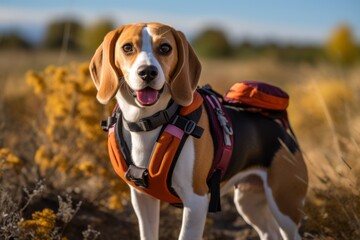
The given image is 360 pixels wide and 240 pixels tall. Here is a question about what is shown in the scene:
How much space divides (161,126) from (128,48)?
0.53m

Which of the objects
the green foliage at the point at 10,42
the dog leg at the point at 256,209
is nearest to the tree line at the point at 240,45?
the green foliage at the point at 10,42

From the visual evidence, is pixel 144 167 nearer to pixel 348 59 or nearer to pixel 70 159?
pixel 70 159

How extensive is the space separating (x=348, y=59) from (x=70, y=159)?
46.1m

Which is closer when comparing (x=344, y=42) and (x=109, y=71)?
(x=109, y=71)

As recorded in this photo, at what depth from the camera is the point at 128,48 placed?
3637mm

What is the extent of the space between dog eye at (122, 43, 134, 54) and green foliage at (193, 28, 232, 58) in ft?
132

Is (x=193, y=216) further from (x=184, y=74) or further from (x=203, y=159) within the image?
(x=184, y=74)

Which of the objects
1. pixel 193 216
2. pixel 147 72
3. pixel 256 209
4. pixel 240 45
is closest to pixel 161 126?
pixel 147 72

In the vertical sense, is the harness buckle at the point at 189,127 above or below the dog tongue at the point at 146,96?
below

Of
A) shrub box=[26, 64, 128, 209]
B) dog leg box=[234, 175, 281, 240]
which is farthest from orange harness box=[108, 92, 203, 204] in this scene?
shrub box=[26, 64, 128, 209]

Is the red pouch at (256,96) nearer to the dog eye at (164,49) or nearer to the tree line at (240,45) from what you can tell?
the dog eye at (164,49)

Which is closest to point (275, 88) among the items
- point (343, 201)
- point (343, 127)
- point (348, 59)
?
point (343, 201)

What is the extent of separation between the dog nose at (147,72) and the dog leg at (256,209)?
155 cm

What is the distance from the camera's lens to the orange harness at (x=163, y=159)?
368 centimetres
